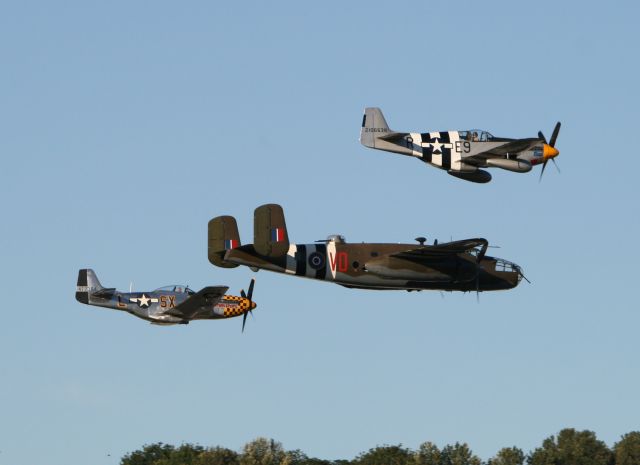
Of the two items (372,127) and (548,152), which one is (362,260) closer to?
(372,127)

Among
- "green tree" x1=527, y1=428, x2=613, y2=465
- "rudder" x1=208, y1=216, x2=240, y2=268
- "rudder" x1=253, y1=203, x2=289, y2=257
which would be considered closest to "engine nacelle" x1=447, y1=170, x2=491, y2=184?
"rudder" x1=253, y1=203, x2=289, y2=257

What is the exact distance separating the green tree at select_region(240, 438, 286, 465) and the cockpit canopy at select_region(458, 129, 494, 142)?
182 feet

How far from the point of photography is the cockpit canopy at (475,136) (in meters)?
73.9

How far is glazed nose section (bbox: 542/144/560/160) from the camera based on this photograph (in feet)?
241

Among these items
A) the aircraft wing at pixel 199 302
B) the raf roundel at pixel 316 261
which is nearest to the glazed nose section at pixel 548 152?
the raf roundel at pixel 316 261

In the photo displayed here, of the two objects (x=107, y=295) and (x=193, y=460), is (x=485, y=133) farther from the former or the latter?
(x=193, y=460)

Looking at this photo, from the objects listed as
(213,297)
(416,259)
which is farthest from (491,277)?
(213,297)

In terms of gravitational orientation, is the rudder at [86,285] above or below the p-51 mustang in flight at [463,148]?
below

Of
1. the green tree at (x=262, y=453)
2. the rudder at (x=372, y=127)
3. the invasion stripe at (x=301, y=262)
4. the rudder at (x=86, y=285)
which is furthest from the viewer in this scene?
the green tree at (x=262, y=453)

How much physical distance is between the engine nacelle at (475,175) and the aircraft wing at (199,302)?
17985mm

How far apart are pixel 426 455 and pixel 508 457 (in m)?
7.54

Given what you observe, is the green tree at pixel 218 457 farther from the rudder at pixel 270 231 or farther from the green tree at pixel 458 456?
the rudder at pixel 270 231

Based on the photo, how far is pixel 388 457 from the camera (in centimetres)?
13438

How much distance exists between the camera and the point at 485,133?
7400 cm
